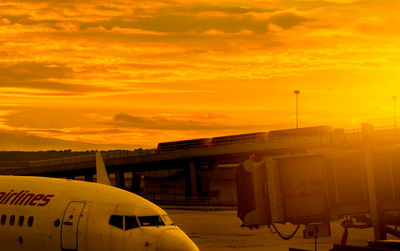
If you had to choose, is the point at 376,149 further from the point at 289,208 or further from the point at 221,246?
the point at 221,246

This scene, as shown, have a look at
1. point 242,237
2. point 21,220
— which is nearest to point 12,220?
point 21,220

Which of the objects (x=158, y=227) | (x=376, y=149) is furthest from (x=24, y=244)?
(x=376, y=149)

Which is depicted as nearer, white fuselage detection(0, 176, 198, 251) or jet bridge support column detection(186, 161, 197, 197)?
white fuselage detection(0, 176, 198, 251)

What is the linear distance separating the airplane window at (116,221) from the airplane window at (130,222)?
6.7 inches

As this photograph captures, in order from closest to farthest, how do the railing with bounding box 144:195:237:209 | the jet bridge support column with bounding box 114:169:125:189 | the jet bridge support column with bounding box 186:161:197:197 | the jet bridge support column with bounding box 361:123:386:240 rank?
the jet bridge support column with bounding box 361:123:386:240, the railing with bounding box 144:195:237:209, the jet bridge support column with bounding box 186:161:197:197, the jet bridge support column with bounding box 114:169:125:189

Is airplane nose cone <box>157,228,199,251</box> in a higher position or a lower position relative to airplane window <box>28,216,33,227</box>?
lower

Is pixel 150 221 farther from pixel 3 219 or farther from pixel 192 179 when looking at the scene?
pixel 192 179

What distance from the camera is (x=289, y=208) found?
22.6 meters

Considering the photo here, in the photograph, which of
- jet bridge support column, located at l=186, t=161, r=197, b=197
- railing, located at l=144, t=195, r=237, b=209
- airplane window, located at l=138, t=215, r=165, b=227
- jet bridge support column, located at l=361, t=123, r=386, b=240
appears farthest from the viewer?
jet bridge support column, located at l=186, t=161, r=197, b=197

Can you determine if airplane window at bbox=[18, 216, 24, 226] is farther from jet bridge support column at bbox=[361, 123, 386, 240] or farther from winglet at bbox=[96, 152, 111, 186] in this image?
winglet at bbox=[96, 152, 111, 186]

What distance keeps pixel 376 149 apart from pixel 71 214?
10.7 meters

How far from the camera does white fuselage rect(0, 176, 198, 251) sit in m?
23.0

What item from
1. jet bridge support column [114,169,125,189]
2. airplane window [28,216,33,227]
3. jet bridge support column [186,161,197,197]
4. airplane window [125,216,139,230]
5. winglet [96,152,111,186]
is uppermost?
jet bridge support column [114,169,125,189]

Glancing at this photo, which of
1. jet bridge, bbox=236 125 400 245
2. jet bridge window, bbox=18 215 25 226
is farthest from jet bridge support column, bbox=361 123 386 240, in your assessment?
jet bridge window, bbox=18 215 25 226
